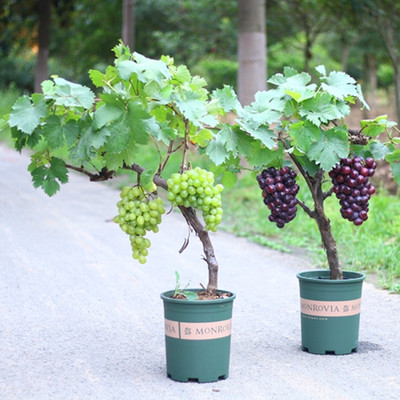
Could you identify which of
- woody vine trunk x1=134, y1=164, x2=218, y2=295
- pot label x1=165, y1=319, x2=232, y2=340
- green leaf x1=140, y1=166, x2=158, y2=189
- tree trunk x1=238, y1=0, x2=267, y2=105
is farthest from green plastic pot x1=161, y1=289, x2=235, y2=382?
tree trunk x1=238, y1=0, x2=267, y2=105

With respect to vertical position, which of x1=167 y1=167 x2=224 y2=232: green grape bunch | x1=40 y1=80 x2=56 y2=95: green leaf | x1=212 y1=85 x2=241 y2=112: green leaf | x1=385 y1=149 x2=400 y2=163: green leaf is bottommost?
x1=167 y1=167 x2=224 y2=232: green grape bunch

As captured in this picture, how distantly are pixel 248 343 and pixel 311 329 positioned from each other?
A: 21.1 inches

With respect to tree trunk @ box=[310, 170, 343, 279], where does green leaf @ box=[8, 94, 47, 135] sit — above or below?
above

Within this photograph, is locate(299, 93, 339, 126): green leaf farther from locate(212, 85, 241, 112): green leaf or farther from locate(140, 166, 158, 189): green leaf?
locate(140, 166, 158, 189): green leaf

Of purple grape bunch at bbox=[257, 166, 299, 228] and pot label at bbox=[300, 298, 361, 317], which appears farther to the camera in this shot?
pot label at bbox=[300, 298, 361, 317]

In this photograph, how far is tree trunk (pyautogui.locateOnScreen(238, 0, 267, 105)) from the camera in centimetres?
1134

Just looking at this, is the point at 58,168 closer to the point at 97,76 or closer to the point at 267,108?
the point at 97,76

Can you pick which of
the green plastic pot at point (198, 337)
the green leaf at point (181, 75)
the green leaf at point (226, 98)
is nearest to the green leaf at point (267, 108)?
the green leaf at point (226, 98)

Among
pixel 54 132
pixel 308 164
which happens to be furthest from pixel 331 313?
pixel 54 132

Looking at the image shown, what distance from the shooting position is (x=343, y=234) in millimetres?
8242

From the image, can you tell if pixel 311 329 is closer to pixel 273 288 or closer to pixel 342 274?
pixel 342 274

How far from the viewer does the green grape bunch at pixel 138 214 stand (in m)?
3.98

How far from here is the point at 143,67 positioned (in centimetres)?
351

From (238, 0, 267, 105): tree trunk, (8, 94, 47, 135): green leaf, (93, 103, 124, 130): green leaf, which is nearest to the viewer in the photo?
(93, 103, 124, 130): green leaf
